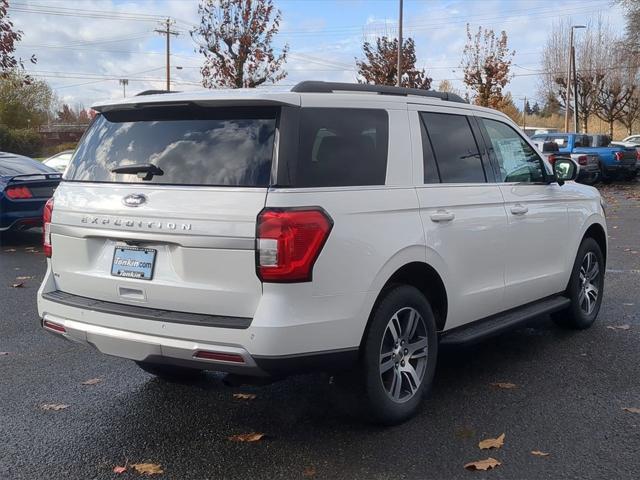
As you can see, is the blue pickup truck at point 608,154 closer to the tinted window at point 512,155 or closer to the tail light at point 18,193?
the tail light at point 18,193

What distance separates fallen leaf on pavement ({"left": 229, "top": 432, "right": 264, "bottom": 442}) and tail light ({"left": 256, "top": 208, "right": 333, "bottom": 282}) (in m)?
1.06

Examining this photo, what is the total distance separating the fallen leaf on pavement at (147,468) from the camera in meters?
3.55

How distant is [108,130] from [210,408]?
183 centimetres

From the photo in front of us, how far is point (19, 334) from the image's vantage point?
6.20 m

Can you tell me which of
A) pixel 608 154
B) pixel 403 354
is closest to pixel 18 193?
pixel 403 354

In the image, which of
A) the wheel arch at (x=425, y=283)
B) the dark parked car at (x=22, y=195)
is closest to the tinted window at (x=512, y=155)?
the wheel arch at (x=425, y=283)

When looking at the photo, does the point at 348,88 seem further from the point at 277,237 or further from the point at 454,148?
the point at 277,237

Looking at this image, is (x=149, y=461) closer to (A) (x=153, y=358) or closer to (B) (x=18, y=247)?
(A) (x=153, y=358)

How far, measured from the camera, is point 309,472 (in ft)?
11.6

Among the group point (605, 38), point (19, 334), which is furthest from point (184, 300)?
point (605, 38)

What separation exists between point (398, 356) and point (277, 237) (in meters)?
1.20

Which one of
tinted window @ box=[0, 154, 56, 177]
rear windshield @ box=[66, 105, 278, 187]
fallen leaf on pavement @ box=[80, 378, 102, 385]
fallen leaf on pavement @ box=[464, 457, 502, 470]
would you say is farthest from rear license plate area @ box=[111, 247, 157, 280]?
tinted window @ box=[0, 154, 56, 177]

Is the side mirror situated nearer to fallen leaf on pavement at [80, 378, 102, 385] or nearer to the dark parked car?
fallen leaf on pavement at [80, 378, 102, 385]

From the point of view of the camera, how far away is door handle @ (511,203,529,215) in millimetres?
5078
